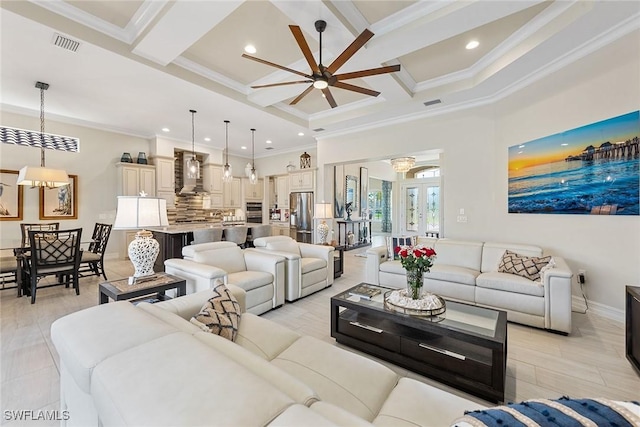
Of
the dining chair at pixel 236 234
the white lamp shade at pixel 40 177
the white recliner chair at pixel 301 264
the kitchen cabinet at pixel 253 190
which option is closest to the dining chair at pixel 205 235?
the dining chair at pixel 236 234

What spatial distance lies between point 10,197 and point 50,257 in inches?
107

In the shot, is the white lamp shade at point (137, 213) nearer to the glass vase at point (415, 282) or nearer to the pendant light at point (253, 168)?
the glass vase at point (415, 282)

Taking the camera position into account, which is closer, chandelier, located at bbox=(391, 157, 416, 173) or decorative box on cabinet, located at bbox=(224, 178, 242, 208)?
chandelier, located at bbox=(391, 157, 416, 173)

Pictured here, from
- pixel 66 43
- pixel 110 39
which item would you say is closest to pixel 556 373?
pixel 110 39

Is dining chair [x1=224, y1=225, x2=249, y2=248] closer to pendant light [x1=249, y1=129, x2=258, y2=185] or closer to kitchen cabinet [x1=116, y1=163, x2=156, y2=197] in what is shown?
pendant light [x1=249, y1=129, x2=258, y2=185]

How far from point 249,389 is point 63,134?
746 centimetres

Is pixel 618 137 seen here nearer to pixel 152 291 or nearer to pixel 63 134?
pixel 152 291

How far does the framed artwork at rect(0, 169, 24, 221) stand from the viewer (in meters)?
4.95

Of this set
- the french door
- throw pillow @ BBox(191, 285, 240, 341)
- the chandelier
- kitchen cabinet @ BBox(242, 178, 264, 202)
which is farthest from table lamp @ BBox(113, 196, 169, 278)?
the french door

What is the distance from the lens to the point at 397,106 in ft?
15.6

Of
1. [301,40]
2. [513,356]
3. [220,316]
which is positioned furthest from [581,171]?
[220,316]

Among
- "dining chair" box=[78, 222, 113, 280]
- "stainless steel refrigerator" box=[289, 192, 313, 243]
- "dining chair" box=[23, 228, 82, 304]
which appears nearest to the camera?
"dining chair" box=[23, 228, 82, 304]

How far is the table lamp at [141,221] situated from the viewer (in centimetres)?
228

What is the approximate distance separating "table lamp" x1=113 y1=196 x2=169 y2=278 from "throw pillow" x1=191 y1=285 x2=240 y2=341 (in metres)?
1.09
